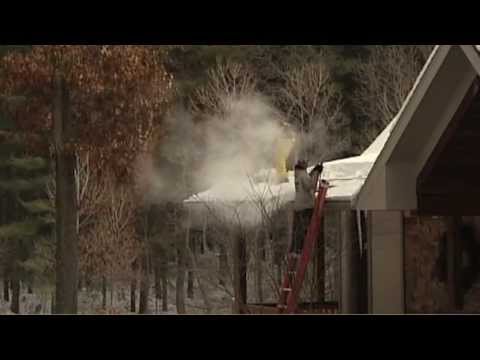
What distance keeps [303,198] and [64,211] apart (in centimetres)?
462

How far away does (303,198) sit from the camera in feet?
30.0

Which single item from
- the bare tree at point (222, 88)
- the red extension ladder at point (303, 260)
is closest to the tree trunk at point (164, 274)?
the bare tree at point (222, 88)

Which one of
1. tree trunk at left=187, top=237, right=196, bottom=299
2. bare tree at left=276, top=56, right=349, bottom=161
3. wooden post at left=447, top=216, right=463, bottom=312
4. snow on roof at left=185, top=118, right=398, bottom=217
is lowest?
wooden post at left=447, top=216, right=463, bottom=312

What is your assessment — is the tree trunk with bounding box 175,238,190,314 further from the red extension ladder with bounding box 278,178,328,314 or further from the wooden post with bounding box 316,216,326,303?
the red extension ladder with bounding box 278,178,328,314

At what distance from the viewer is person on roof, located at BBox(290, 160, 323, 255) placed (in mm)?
8920

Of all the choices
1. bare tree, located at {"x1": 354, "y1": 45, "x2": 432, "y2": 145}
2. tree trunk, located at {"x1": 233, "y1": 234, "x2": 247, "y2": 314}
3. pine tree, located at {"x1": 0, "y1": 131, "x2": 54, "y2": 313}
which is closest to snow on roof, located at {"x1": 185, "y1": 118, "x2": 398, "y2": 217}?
tree trunk, located at {"x1": 233, "y1": 234, "x2": 247, "y2": 314}

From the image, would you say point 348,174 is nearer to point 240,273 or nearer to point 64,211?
point 240,273

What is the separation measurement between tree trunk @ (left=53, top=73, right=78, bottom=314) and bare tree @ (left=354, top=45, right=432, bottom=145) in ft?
13.1

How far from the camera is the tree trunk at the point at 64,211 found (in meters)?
12.4

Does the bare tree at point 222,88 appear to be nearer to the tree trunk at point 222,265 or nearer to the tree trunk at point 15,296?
the tree trunk at point 222,265

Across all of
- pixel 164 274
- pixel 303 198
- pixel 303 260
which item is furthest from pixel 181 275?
pixel 303 198

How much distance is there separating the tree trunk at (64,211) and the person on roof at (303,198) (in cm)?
342
